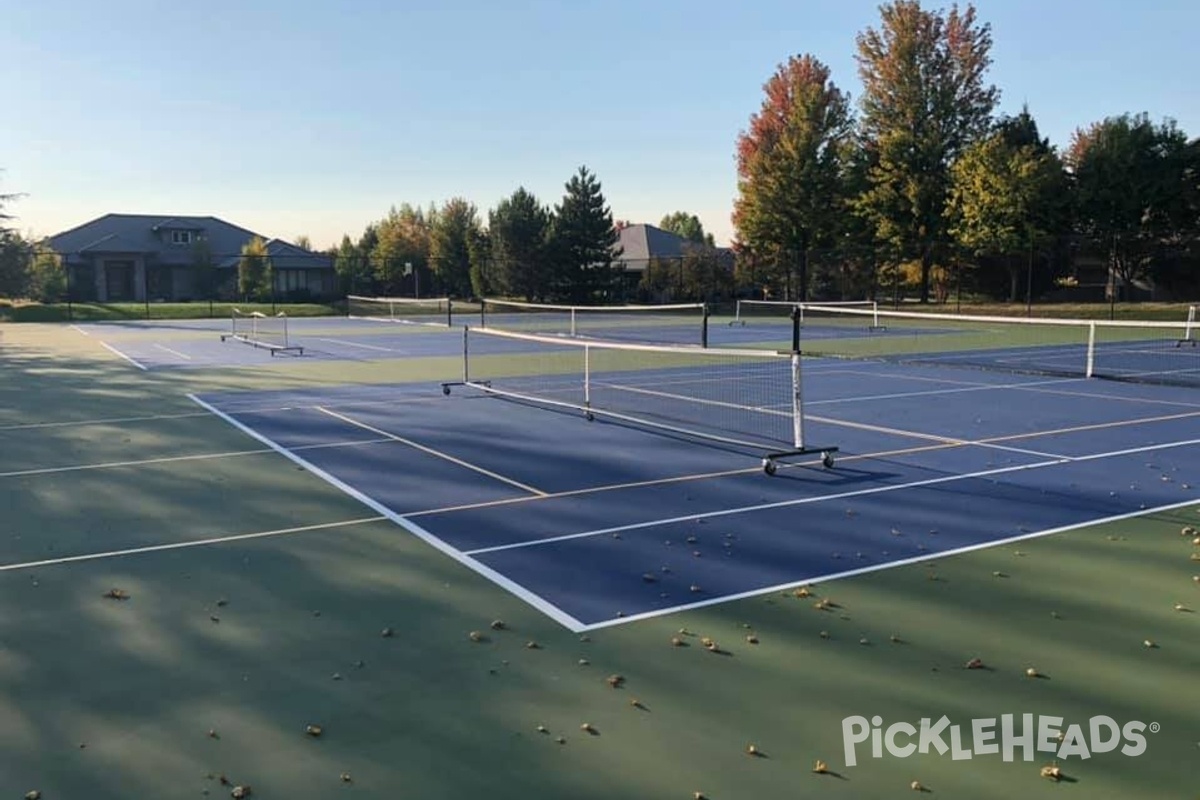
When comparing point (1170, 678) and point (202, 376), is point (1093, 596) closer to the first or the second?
point (1170, 678)

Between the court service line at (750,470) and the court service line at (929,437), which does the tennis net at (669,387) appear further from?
the court service line at (929,437)

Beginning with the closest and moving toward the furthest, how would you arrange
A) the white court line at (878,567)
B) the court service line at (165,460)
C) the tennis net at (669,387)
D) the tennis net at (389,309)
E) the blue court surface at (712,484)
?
1. the white court line at (878,567)
2. the blue court surface at (712,484)
3. the court service line at (165,460)
4. the tennis net at (669,387)
5. the tennis net at (389,309)

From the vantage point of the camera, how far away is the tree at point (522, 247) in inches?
2293

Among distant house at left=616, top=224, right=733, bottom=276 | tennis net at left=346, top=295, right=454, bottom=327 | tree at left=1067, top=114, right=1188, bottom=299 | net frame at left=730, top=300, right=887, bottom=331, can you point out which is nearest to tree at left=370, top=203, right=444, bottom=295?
tennis net at left=346, top=295, right=454, bottom=327

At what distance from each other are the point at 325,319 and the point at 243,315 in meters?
4.02

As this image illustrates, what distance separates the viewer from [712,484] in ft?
31.5

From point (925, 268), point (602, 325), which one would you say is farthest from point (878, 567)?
point (925, 268)

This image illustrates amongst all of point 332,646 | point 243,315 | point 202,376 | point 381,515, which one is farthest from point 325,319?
point 332,646

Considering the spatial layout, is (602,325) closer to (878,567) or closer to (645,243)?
(878,567)

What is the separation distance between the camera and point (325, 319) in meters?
47.6

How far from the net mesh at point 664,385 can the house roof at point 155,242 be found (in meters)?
47.1

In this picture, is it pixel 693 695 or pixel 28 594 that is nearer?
pixel 693 695

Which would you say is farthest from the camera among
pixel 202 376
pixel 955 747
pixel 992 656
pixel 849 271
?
pixel 849 271

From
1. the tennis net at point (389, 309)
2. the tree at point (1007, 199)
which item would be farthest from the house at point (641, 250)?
the tree at point (1007, 199)
